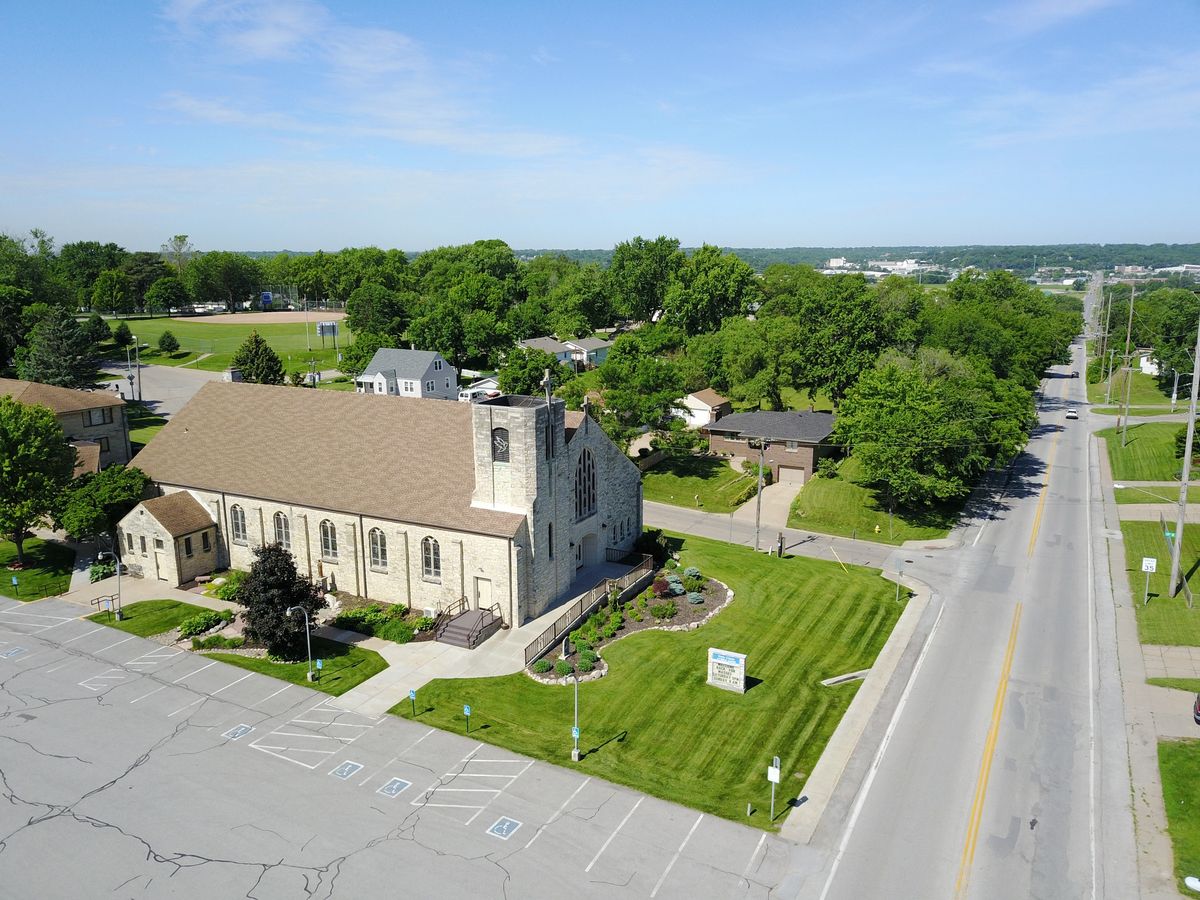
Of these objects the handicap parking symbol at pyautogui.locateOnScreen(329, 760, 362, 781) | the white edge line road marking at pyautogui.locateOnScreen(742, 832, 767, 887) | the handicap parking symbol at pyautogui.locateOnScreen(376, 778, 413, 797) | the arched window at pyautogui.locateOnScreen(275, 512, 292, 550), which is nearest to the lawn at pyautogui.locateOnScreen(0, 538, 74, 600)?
the arched window at pyautogui.locateOnScreen(275, 512, 292, 550)

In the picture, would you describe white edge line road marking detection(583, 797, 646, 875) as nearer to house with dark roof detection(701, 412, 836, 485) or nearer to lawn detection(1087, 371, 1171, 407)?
house with dark roof detection(701, 412, 836, 485)

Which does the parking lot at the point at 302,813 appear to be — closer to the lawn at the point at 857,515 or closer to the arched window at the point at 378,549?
the arched window at the point at 378,549

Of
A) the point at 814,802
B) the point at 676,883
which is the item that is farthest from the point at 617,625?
the point at 676,883

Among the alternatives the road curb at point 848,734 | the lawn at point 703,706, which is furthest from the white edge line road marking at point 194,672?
the road curb at point 848,734

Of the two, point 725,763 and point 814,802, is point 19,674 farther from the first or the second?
point 814,802

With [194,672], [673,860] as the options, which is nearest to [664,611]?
[673,860]

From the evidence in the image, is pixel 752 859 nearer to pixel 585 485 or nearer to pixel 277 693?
pixel 277 693
